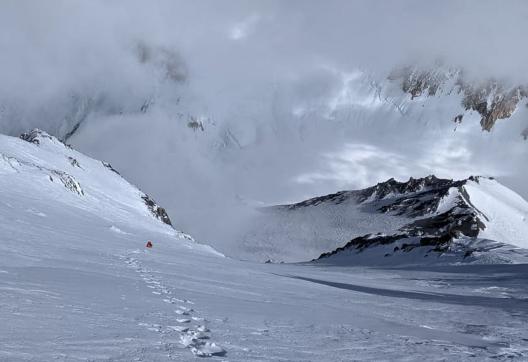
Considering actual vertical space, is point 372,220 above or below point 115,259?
above

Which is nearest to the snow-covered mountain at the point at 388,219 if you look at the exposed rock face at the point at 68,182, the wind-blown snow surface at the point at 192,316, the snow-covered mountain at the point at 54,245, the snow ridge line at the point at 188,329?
the exposed rock face at the point at 68,182

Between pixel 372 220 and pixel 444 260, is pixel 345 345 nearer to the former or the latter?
pixel 444 260

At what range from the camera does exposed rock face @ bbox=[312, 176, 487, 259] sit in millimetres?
72838

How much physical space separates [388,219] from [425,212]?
1219 centimetres

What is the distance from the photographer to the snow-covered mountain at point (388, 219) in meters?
104

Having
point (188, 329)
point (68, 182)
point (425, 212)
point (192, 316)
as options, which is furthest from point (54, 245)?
point (425, 212)

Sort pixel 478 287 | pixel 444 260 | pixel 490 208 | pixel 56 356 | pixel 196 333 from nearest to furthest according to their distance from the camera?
pixel 56 356 < pixel 196 333 < pixel 478 287 < pixel 444 260 < pixel 490 208

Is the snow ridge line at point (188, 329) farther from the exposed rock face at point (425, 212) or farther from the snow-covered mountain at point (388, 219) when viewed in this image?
the snow-covered mountain at point (388, 219)

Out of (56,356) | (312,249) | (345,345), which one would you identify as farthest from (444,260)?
(312,249)

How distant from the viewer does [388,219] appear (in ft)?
466

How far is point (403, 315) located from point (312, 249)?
115 m

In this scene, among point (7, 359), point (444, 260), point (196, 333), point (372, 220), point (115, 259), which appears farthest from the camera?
point (372, 220)

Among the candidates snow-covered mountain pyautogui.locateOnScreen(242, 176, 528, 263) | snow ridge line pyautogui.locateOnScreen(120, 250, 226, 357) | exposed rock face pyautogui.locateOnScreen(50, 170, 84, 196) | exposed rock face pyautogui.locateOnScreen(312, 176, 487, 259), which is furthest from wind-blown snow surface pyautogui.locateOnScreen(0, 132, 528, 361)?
snow-covered mountain pyautogui.locateOnScreen(242, 176, 528, 263)

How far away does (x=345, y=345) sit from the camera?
10.0 meters
